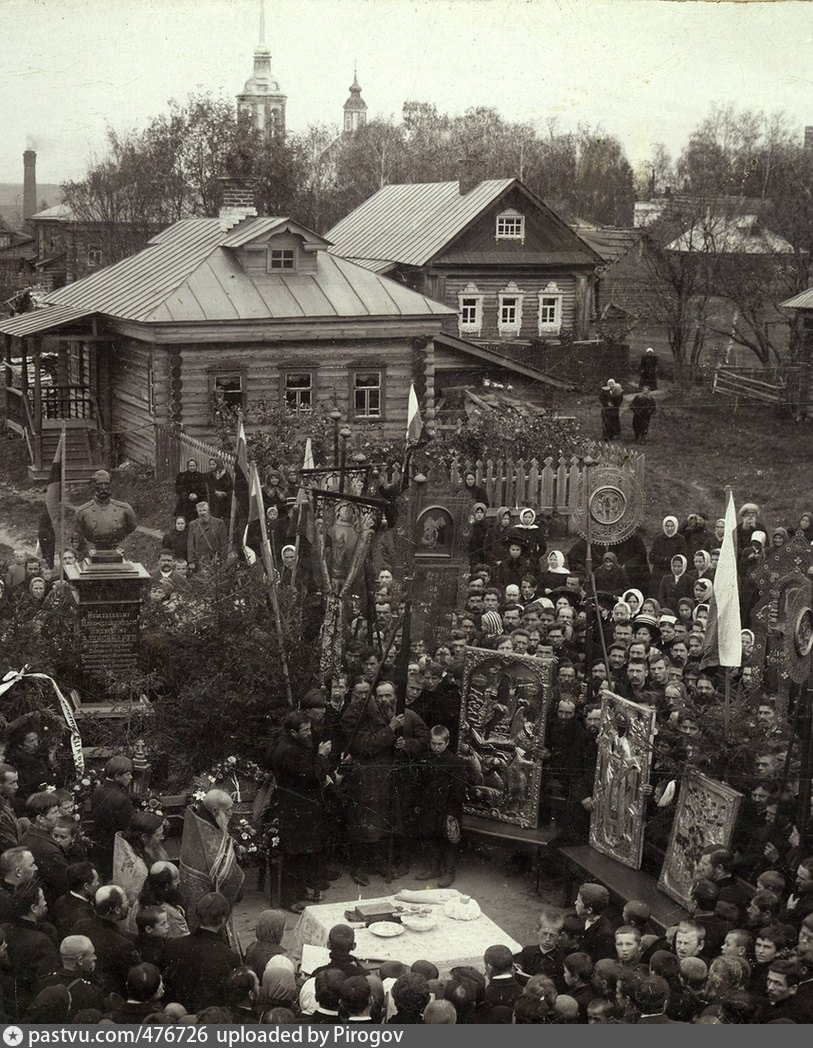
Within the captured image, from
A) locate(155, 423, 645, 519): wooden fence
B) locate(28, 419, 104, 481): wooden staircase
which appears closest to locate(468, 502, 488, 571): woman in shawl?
locate(155, 423, 645, 519): wooden fence

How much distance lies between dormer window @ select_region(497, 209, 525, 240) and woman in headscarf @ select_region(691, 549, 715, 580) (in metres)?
7.73

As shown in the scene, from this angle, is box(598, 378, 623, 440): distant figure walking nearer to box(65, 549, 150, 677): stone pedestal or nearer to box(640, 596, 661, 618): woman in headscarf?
box(640, 596, 661, 618): woman in headscarf

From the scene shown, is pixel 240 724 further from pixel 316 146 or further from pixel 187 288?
pixel 316 146

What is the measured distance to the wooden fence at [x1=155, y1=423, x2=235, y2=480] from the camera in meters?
13.6

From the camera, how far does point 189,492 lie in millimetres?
12516

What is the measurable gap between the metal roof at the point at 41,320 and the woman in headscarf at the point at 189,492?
271 centimetres

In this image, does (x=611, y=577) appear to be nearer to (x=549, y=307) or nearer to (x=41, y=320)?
(x=549, y=307)

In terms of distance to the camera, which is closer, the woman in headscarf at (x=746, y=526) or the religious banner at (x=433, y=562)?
the religious banner at (x=433, y=562)

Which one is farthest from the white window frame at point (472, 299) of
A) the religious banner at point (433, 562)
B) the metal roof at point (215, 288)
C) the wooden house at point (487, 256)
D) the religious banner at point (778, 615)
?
the religious banner at point (778, 615)

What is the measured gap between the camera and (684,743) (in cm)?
754

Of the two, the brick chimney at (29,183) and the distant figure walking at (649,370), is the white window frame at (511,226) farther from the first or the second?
the brick chimney at (29,183)

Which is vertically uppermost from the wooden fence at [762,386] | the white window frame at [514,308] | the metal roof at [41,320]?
the white window frame at [514,308]

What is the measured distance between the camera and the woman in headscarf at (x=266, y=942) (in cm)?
603

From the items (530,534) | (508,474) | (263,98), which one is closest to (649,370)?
(508,474)
